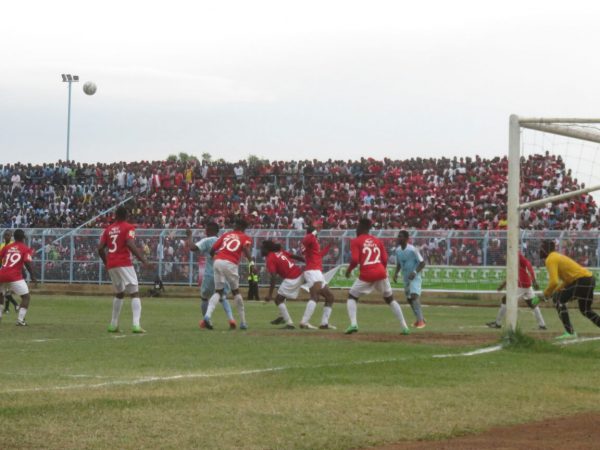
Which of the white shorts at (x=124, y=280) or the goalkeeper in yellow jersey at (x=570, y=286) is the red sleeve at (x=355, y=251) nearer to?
the goalkeeper in yellow jersey at (x=570, y=286)

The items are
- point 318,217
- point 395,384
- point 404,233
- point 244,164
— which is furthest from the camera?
point 244,164

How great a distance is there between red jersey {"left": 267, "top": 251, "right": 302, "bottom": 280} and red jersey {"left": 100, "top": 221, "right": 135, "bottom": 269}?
3.64 metres

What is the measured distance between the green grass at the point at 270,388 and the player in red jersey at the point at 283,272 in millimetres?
2390

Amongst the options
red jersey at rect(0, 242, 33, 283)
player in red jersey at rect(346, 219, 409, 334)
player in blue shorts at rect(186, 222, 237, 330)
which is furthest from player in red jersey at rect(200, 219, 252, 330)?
red jersey at rect(0, 242, 33, 283)

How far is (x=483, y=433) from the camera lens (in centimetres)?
988

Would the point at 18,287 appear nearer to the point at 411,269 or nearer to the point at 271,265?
the point at 271,265

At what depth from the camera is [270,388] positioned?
11789 millimetres

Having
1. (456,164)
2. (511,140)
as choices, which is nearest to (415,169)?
(456,164)

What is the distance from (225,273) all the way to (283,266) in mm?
2503

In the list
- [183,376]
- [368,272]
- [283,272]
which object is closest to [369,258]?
[368,272]

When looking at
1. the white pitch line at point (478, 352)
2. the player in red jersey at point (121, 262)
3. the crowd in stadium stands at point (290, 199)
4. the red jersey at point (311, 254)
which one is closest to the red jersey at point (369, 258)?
the red jersey at point (311, 254)

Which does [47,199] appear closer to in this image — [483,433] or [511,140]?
[511,140]

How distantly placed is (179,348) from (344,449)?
7.90 metres

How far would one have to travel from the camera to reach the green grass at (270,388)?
30.6 ft
